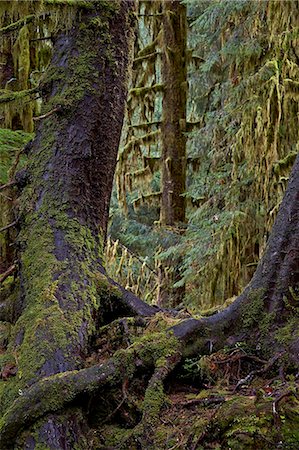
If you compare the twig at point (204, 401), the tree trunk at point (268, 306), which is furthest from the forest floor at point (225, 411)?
the tree trunk at point (268, 306)

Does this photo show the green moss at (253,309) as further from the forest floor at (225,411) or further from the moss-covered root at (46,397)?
the moss-covered root at (46,397)

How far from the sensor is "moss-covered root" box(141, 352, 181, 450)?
2.90 metres

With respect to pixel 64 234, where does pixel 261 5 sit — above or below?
above

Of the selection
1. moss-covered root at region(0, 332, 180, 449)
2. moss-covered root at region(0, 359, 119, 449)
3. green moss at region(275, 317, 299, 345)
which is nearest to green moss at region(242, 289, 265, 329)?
green moss at region(275, 317, 299, 345)

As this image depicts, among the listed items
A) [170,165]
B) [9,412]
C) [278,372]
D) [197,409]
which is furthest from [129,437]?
[170,165]

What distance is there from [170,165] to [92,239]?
631 centimetres

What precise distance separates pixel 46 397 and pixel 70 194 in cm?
166

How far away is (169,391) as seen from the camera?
3.41m

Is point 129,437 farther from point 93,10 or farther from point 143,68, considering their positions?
point 143,68

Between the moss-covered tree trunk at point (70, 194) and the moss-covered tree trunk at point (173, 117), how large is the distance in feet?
18.7

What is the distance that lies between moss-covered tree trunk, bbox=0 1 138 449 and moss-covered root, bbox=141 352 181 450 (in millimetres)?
511

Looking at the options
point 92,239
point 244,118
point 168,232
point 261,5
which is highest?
point 261,5

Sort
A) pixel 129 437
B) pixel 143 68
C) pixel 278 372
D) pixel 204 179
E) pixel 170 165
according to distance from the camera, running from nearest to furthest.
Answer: pixel 129 437, pixel 278 372, pixel 204 179, pixel 170 165, pixel 143 68

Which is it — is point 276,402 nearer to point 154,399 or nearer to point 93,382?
point 154,399
